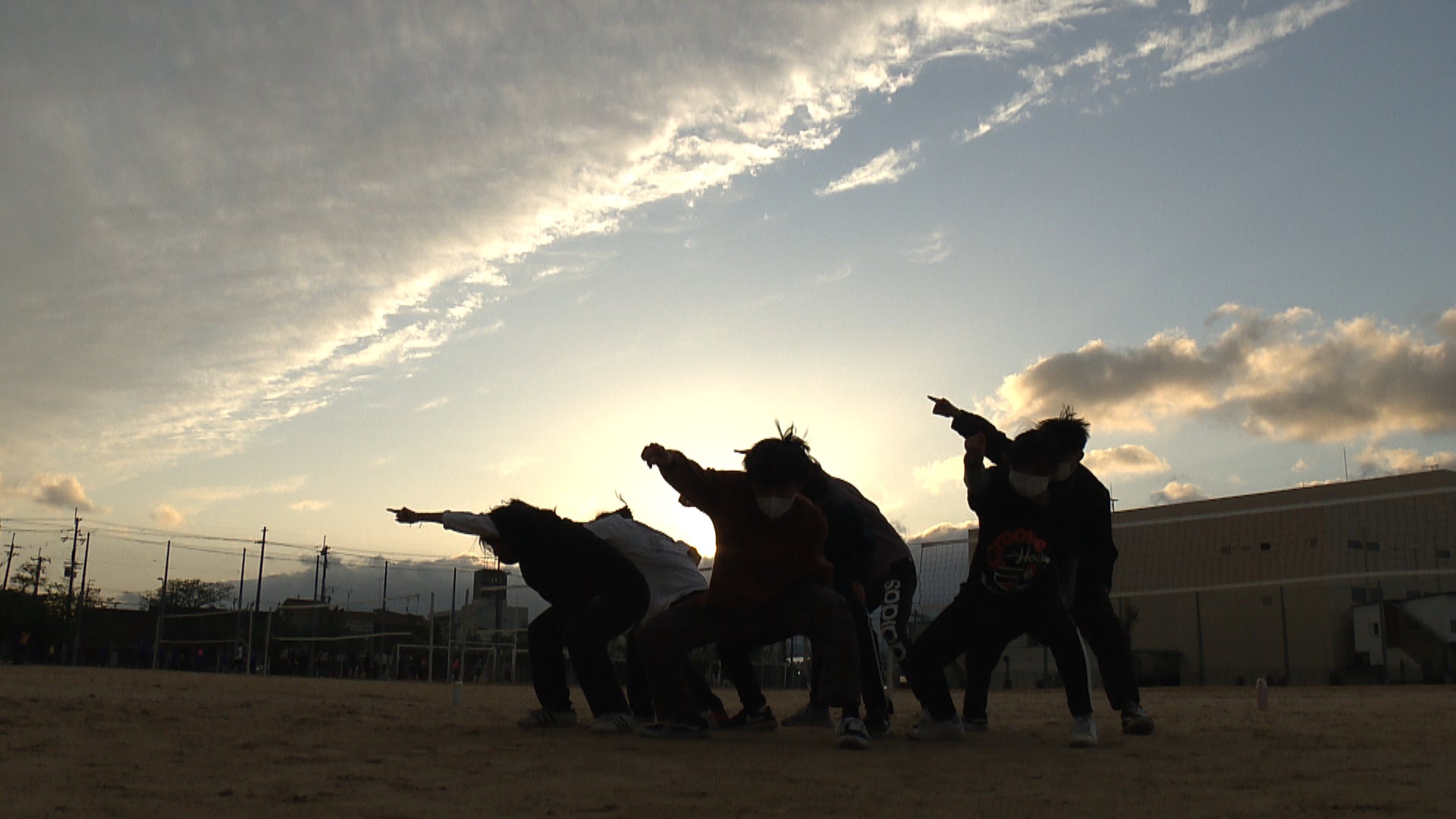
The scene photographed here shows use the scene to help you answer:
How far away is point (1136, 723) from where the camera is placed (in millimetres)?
6426

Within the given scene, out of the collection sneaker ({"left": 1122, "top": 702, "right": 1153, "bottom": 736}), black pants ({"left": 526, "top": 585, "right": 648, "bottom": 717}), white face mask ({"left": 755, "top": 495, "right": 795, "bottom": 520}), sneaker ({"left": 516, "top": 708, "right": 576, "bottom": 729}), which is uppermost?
white face mask ({"left": 755, "top": 495, "right": 795, "bottom": 520})

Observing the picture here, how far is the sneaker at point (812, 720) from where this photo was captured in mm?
7359

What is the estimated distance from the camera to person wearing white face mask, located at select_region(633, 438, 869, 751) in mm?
5883

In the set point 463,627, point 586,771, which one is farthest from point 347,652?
point 586,771

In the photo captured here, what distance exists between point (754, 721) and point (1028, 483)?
90.8 inches

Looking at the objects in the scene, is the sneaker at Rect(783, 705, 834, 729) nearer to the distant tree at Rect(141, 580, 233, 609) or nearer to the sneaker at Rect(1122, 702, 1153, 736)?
the sneaker at Rect(1122, 702, 1153, 736)

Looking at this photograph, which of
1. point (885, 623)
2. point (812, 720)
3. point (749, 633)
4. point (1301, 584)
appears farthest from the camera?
point (1301, 584)

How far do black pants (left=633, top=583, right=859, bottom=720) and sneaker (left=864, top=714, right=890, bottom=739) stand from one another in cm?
67

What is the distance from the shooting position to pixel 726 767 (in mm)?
4941

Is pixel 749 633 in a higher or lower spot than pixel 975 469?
lower

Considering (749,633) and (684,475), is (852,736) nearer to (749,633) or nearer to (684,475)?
(749,633)

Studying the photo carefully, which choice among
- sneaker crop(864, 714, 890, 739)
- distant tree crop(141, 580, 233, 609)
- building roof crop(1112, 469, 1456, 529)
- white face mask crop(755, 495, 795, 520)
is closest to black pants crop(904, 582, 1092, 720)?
sneaker crop(864, 714, 890, 739)

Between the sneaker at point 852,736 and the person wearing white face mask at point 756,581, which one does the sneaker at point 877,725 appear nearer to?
the person wearing white face mask at point 756,581

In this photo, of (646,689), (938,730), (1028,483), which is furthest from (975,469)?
(646,689)
